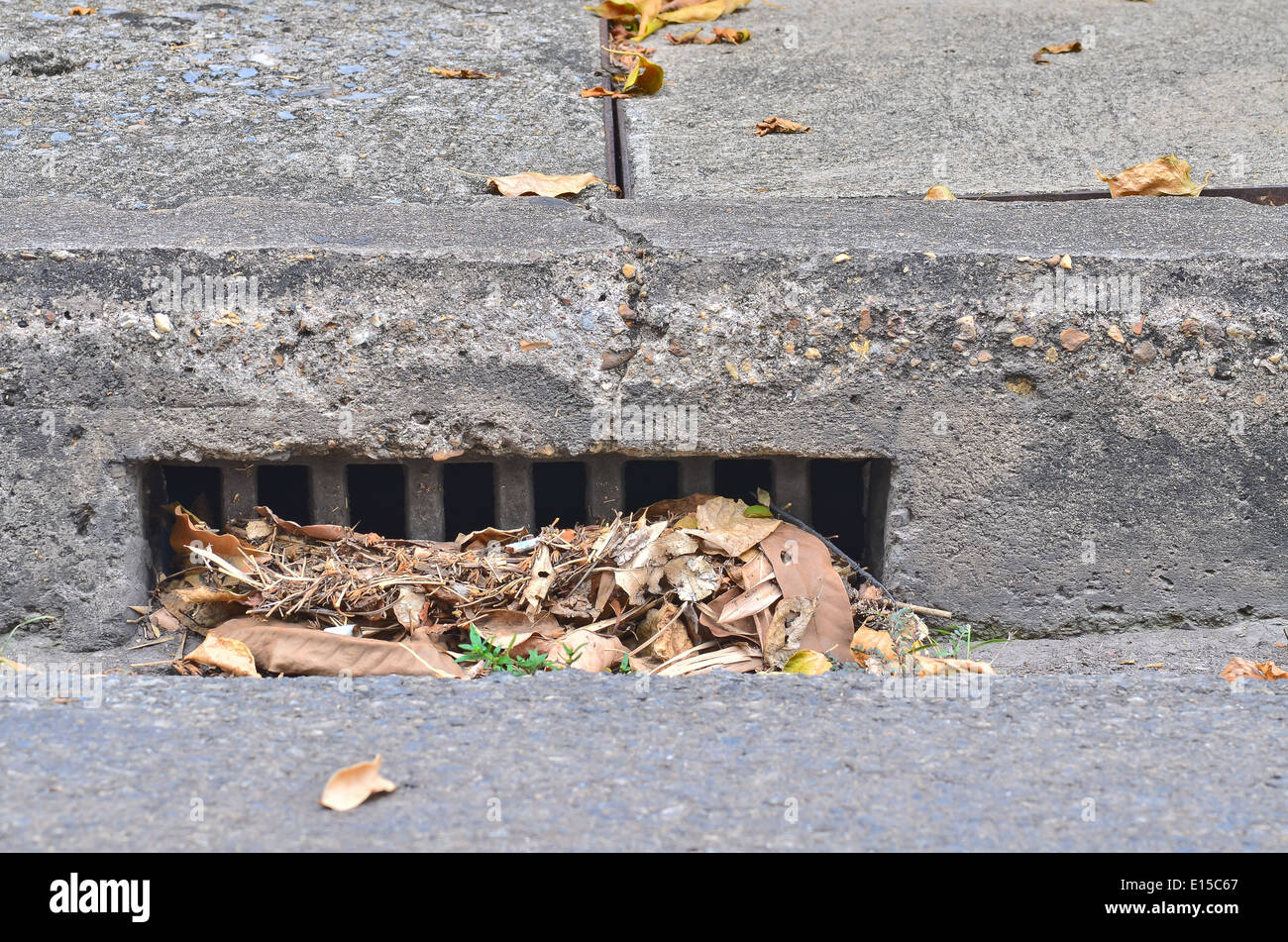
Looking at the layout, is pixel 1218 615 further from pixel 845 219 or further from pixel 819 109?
pixel 819 109

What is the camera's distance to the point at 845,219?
2000 millimetres

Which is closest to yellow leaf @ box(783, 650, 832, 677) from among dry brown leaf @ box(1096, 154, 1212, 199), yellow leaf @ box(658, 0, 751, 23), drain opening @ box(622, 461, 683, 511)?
drain opening @ box(622, 461, 683, 511)

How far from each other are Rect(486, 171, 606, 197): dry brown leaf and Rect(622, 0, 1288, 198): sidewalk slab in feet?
0.41

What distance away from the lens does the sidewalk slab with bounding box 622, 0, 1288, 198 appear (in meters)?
2.34

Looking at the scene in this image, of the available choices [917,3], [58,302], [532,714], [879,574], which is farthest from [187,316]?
[917,3]

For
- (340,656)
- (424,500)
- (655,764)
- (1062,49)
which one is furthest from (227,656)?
(1062,49)

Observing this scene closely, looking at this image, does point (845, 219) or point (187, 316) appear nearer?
point (187, 316)

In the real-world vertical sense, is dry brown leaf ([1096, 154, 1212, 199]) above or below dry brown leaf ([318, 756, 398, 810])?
above

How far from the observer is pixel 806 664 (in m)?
1.84

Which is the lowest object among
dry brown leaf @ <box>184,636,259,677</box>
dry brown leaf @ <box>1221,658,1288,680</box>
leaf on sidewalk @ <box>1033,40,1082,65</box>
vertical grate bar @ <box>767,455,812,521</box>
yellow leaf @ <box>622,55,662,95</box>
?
dry brown leaf @ <box>1221,658,1288,680</box>

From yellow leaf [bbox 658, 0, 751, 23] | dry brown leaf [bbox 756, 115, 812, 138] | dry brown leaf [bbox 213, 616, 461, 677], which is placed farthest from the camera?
yellow leaf [bbox 658, 0, 751, 23]

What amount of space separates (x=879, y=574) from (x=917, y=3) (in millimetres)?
2118

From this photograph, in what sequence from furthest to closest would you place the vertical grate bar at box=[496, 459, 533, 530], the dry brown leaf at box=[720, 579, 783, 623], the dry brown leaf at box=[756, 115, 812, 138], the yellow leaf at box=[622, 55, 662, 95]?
the yellow leaf at box=[622, 55, 662, 95] < the dry brown leaf at box=[756, 115, 812, 138] < the vertical grate bar at box=[496, 459, 533, 530] < the dry brown leaf at box=[720, 579, 783, 623]

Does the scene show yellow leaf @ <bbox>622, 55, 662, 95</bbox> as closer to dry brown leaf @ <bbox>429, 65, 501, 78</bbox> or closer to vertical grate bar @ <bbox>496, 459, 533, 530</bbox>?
Result: dry brown leaf @ <bbox>429, 65, 501, 78</bbox>
